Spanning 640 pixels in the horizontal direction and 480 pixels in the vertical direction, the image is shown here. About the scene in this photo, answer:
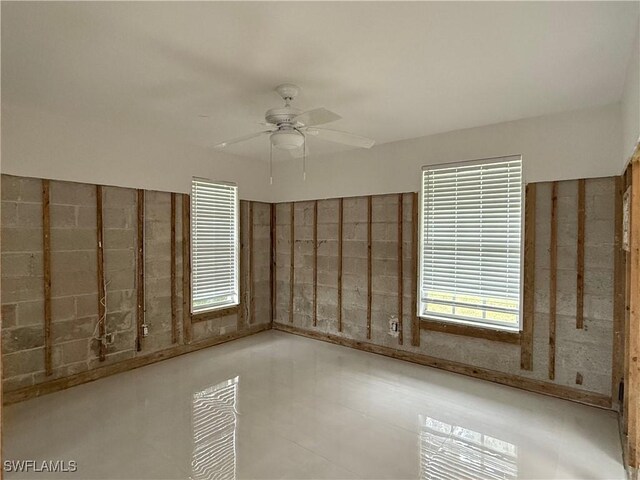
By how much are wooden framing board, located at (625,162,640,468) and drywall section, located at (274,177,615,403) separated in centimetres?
116

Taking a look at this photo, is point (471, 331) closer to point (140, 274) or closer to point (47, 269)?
point (140, 274)

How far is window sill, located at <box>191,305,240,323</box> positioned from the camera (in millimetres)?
5352

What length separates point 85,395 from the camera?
3850 mm

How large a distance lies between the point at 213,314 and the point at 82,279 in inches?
74.1

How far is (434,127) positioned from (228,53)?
8.76 ft

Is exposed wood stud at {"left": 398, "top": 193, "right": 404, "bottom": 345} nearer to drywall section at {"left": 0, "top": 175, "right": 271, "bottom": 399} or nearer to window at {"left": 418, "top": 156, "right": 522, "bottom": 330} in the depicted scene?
window at {"left": 418, "top": 156, "right": 522, "bottom": 330}

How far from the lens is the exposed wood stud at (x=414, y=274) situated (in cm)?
486

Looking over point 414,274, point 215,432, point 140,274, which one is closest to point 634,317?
point 414,274

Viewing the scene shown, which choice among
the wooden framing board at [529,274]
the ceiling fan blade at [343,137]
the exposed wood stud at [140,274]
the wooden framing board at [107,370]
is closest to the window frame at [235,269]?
the wooden framing board at [107,370]

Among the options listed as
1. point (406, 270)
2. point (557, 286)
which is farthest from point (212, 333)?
point (557, 286)

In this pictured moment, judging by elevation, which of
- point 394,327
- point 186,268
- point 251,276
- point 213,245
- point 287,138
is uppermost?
point 287,138

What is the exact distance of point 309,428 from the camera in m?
3.22

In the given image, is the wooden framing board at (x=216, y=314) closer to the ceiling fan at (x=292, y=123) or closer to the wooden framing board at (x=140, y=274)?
the wooden framing board at (x=140, y=274)

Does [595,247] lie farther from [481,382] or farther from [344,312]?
[344,312]
